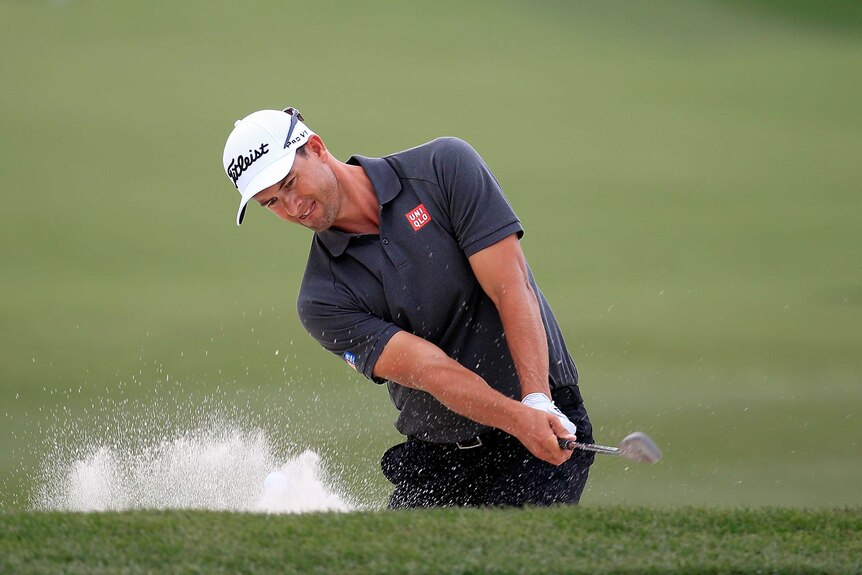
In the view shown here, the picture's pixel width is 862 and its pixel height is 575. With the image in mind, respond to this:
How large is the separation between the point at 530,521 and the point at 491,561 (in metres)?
0.22

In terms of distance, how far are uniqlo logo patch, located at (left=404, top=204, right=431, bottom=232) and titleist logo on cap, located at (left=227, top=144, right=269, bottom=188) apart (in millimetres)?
316

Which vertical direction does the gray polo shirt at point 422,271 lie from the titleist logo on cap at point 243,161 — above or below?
below

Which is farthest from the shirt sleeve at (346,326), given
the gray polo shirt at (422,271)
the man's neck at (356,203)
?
the man's neck at (356,203)

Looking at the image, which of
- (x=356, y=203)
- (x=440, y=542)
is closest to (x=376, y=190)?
(x=356, y=203)

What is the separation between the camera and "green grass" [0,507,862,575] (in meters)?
1.69

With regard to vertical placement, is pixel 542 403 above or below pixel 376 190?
below

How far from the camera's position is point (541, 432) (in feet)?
7.11

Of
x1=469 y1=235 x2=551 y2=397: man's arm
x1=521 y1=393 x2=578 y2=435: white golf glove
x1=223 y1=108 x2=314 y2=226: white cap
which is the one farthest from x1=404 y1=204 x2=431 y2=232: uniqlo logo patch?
x1=521 y1=393 x2=578 y2=435: white golf glove

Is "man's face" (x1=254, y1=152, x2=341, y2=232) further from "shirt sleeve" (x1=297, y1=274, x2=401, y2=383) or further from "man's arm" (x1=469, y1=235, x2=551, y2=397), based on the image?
"man's arm" (x1=469, y1=235, x2=551, y2=397)

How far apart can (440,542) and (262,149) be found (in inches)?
35.3

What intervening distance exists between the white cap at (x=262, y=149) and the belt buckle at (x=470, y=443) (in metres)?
0.68

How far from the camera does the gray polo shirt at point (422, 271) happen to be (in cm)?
228

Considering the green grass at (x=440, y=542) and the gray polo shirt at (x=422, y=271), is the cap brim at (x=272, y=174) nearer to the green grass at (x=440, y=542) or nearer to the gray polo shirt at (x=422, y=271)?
the gray polo shirt at (x=422, y=271)

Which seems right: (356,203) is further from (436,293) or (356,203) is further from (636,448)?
(636,448)
